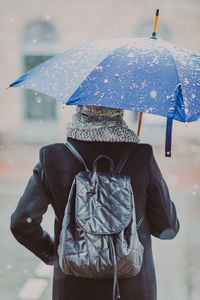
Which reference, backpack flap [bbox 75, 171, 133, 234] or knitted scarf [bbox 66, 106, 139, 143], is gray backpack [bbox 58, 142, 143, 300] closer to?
backpack flap [bbox 75, 171, 133, 234]

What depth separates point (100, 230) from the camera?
1.88 metres

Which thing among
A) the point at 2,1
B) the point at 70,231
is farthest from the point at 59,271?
the point at 2,1

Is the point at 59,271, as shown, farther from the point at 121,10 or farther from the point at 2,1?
the point at 2,1

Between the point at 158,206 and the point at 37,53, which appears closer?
the point at 158,206

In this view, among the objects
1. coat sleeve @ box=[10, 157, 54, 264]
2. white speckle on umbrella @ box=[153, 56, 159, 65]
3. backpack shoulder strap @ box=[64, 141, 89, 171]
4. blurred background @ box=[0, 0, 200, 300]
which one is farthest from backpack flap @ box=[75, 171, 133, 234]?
blurred background @ box=[0, 0, 200, 300]

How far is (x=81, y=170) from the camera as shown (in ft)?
6.82

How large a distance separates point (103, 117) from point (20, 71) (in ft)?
36.6

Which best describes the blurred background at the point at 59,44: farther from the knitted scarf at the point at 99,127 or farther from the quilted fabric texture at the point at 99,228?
the quilted fabric texture at the point at 99,228

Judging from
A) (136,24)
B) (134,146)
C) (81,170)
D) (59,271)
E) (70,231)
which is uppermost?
(136,24)

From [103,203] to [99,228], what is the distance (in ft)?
0.37

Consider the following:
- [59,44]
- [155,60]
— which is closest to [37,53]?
[59,44]

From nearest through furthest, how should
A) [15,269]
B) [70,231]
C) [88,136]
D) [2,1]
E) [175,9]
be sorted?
[70,231] → [88,136] → [15,269] → [175,9] → [2,1]

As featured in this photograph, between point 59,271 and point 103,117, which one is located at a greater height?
point 103,117

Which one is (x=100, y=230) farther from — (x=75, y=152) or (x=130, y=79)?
(x=130, y=79)
